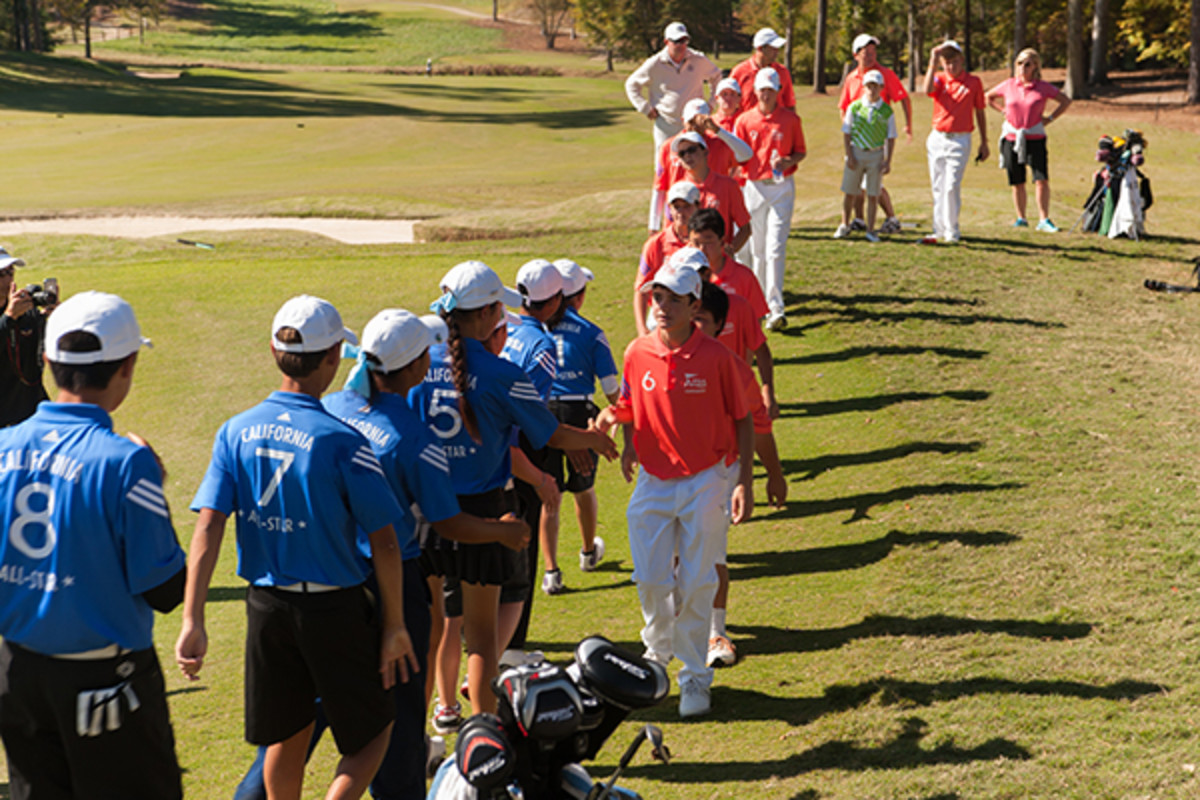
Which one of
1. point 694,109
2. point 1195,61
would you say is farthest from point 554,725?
point 1195,61

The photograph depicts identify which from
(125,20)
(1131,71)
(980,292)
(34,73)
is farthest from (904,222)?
(125,20)

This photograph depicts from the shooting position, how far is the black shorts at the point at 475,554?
5613 millimetres

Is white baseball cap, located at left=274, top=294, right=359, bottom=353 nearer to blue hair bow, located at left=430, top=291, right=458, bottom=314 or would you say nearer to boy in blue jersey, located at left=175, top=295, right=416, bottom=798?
boy in blue jersey, located at left=175, top=295, right=416, bottom=798

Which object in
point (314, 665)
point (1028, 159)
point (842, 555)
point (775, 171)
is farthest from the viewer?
point (1028, 159)

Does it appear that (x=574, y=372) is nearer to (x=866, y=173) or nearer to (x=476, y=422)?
(x=476, y=422)

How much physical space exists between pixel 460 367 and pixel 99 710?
2216mm

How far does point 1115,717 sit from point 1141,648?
0.75 metres

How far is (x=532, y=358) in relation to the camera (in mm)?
6855

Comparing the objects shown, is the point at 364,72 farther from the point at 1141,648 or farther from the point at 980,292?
the point at 1141,648

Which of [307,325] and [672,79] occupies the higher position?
[672,79]

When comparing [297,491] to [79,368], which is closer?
[79,368]

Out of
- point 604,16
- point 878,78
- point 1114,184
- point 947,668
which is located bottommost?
point 947,668

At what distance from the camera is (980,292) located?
45.2ft

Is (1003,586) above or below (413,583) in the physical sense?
below
